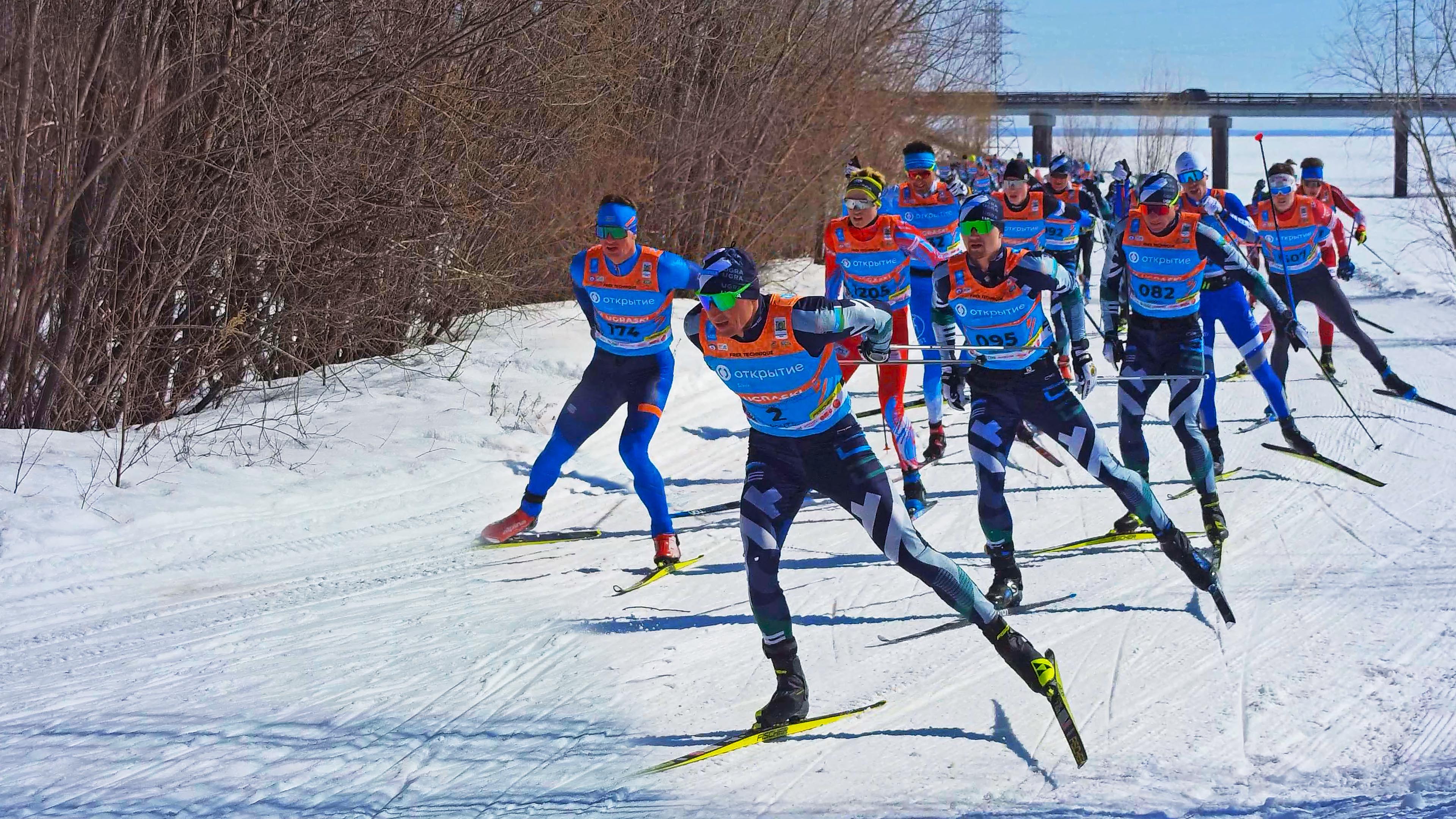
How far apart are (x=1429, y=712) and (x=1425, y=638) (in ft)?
3.32

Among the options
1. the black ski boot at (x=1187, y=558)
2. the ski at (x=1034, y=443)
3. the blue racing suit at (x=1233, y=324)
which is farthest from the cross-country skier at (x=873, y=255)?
the black ski boot at (x=1187, y=558)

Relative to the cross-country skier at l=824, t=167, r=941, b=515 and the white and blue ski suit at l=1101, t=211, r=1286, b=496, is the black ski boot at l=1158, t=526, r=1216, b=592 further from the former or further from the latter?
the cross-country skier at l=824, t=167, r=941, b=515

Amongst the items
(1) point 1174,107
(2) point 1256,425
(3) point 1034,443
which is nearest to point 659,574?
(3) point 1034,443

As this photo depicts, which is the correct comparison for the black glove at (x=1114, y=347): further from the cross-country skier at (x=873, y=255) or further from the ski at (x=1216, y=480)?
the cross-country skier at (x=873, y=255)

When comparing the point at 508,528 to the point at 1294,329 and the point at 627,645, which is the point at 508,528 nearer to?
the point at 627,645

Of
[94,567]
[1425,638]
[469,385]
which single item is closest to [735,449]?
[469,385]

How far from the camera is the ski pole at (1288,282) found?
31.1 ft

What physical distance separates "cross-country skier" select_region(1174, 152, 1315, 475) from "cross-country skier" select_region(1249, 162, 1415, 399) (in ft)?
5.01

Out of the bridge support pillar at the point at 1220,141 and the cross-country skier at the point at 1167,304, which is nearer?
the cross-country skier at the point at 1167,304

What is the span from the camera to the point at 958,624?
6.52 metres

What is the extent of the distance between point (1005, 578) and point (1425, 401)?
6.97m

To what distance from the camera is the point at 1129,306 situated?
28.0 ft

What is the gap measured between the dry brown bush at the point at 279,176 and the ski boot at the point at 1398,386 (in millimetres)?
8751

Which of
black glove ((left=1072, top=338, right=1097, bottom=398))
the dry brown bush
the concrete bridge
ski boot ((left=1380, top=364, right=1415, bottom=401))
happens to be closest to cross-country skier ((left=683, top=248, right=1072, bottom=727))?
black glove ((left=1072, top=338, right=1097, bottom=398))
